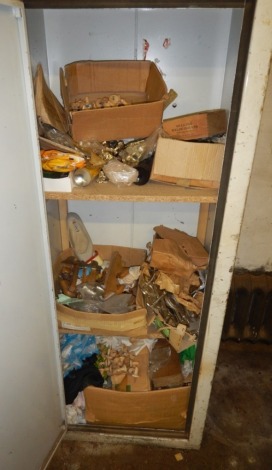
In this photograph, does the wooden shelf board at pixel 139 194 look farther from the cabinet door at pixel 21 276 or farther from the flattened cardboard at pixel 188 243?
the flattened cardboard at pixel 188 243

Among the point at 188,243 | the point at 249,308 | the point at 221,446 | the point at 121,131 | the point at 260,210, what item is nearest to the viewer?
the point at 121,131

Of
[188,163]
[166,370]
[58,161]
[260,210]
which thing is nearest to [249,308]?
[260,210]

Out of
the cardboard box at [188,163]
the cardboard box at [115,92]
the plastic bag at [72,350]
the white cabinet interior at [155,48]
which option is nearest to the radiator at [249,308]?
the white cabinet interior at [155,48]

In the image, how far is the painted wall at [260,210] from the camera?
1.73 meters

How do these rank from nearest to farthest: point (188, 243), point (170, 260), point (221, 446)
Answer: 1. point (170, 260)
2. point (188, 243)
3. point (221, 446)

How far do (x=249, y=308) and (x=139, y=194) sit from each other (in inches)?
52.9

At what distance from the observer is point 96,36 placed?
124 centimetres

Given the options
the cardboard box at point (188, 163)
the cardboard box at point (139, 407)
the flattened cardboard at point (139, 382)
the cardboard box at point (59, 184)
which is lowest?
the cardboard box at point (139, 407)

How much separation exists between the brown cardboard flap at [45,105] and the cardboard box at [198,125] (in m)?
0.39

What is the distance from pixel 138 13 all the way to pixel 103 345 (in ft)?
4.98

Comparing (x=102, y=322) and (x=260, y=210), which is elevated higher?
(x=260, y=210)

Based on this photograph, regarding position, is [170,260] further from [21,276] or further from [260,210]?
[260,210]

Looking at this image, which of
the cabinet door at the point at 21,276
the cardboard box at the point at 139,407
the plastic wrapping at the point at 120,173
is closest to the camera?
the cabinet door at the point at 21,276

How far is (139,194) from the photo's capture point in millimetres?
1142
